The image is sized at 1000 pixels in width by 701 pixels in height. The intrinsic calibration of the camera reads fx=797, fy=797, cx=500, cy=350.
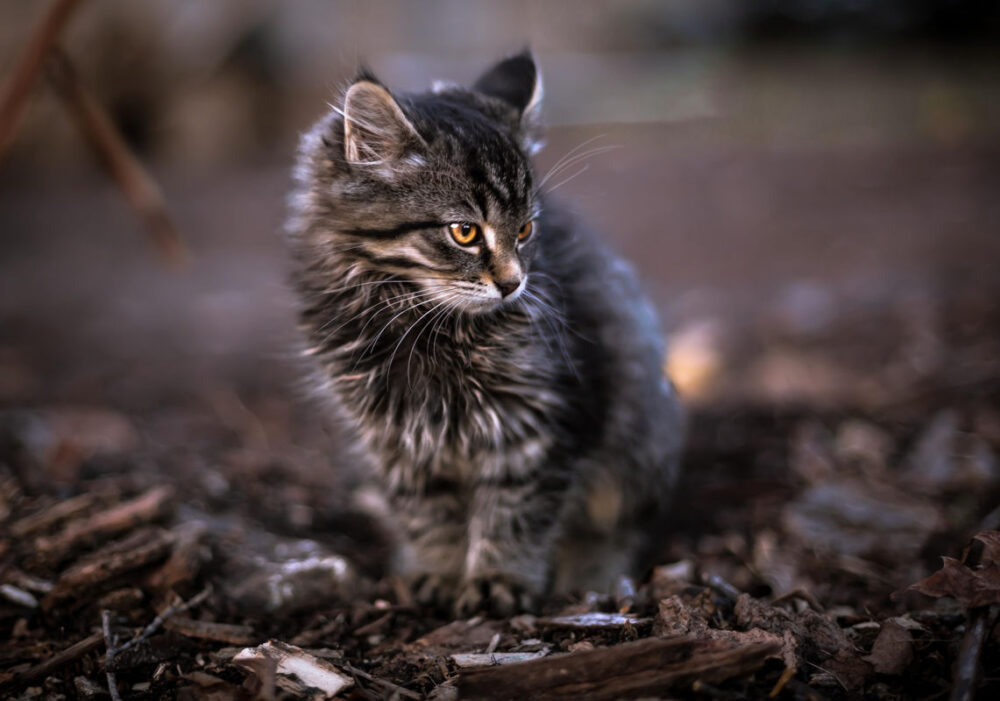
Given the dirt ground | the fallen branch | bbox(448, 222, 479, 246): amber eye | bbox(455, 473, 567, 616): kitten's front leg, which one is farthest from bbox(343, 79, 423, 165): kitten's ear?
the fallen branch

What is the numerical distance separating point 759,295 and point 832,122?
4.88 m

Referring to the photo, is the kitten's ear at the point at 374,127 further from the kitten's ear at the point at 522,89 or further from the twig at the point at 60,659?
the twig at the point at 60,659

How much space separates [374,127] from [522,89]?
0.75 metres

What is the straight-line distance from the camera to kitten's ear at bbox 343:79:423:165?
2.64 metres

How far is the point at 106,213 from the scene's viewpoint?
30.5 ft

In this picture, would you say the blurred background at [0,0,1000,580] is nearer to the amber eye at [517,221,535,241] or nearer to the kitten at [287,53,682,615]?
the kitten at [287,53,682,615]

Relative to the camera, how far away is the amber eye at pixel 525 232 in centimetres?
285

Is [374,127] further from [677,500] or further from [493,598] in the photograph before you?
[677,500]

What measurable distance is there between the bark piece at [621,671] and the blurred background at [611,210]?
1.83m

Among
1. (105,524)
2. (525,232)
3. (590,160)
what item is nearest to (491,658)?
(525,232)

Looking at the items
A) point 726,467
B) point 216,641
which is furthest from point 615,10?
point 216,641

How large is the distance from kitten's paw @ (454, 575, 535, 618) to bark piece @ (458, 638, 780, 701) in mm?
774

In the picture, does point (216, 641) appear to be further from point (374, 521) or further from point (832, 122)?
point (832, 122)

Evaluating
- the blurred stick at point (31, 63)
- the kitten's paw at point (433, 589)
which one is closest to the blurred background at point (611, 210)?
the blurred stick at point (31, 63)
